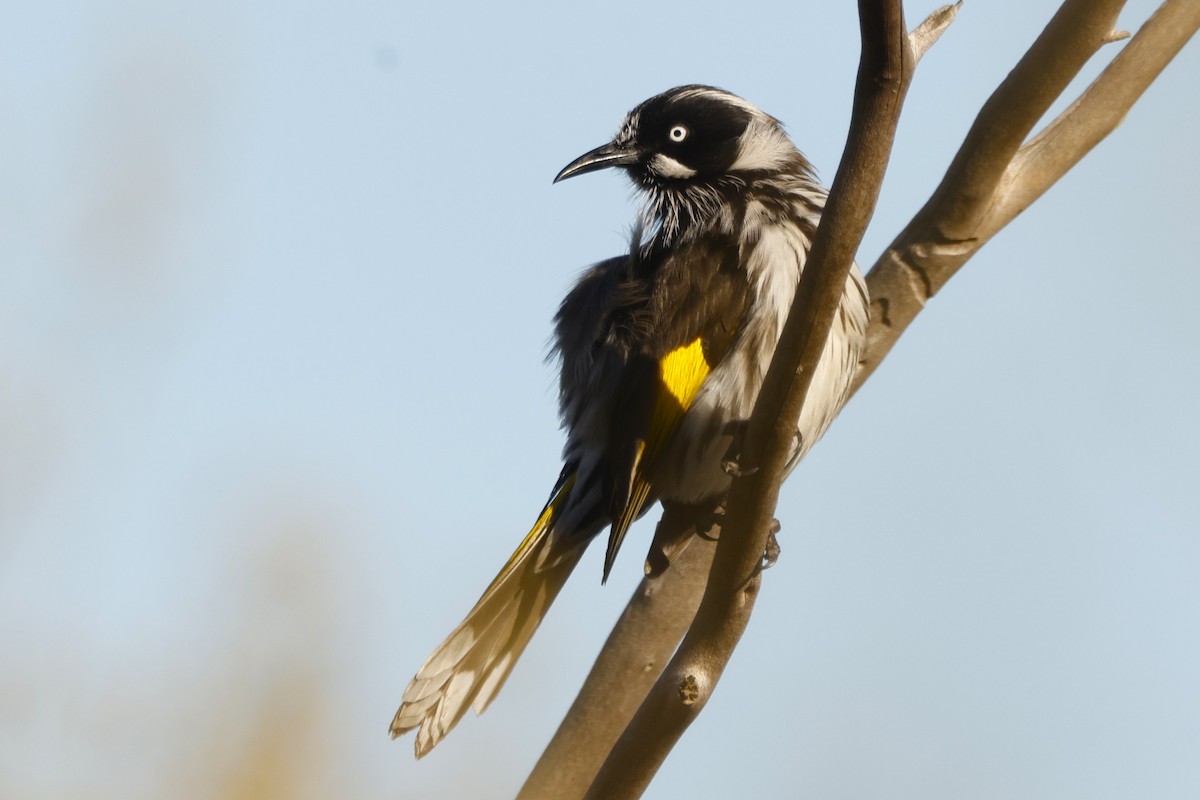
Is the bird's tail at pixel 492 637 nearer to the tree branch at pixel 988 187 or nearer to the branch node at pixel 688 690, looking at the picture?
the tree branch at pixel 988 187

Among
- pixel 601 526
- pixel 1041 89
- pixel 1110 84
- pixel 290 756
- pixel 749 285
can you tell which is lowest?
pixel 290 756

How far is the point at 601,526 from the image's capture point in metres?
4.42

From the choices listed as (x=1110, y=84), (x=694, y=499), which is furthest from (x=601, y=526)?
(x=1110, y=84)

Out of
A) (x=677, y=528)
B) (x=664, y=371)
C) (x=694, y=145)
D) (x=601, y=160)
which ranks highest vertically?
(x=694, y=145)

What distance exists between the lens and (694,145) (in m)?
4.78

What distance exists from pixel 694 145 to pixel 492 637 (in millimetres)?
1797

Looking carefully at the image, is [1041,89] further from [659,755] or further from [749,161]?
[659,755]

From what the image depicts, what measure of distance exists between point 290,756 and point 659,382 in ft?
5.33

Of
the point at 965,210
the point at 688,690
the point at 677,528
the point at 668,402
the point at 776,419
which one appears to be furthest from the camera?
the point at 965,210

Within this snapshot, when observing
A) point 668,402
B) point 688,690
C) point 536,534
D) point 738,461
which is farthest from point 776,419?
point 536,534

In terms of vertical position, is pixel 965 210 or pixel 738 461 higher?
pixel 965 210

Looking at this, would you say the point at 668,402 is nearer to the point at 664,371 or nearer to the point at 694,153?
the point at 664,371

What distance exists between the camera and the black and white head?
461cm

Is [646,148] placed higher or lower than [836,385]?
higher
